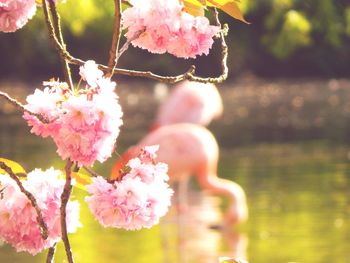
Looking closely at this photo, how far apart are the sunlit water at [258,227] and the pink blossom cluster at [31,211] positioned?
21.3 ft

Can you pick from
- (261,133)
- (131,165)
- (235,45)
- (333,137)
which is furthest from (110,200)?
(235,45)

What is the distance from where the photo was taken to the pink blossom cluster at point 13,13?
9.59ft

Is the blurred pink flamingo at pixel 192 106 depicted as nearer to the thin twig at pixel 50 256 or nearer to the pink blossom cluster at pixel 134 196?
the thin twig at pixel 50 256

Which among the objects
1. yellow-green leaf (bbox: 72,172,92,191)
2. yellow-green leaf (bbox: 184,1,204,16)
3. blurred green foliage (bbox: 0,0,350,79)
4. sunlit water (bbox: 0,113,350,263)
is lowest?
yellow-green leaf (bbox: 72,172,92,191)

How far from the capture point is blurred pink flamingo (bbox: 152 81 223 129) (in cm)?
1559

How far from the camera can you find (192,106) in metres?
15.8

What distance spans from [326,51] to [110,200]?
46767 millimetres

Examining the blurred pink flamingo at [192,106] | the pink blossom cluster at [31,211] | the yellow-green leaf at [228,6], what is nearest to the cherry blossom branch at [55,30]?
the pink blossom cluster at [31,211]

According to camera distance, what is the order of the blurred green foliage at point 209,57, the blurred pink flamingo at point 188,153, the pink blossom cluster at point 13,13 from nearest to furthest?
the pink blossom cluster at point 13,13 < the blurred pink flamingo at point 188,153 < the blurred green foliage at point 209,57

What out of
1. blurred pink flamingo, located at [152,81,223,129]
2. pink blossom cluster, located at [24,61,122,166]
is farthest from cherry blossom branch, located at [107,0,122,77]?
blurred pink flamingo, located at [152,81,223,129]

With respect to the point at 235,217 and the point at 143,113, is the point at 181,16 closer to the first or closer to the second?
the point at 235,217

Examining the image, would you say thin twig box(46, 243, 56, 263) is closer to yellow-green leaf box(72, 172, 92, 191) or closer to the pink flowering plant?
the pink flowering plant

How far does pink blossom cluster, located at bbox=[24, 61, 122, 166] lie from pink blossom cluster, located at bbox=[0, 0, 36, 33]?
0.28 metres

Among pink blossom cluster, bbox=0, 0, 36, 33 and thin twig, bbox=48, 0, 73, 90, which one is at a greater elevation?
pink blossom cluster, bbox=0, 0, 36, 33
